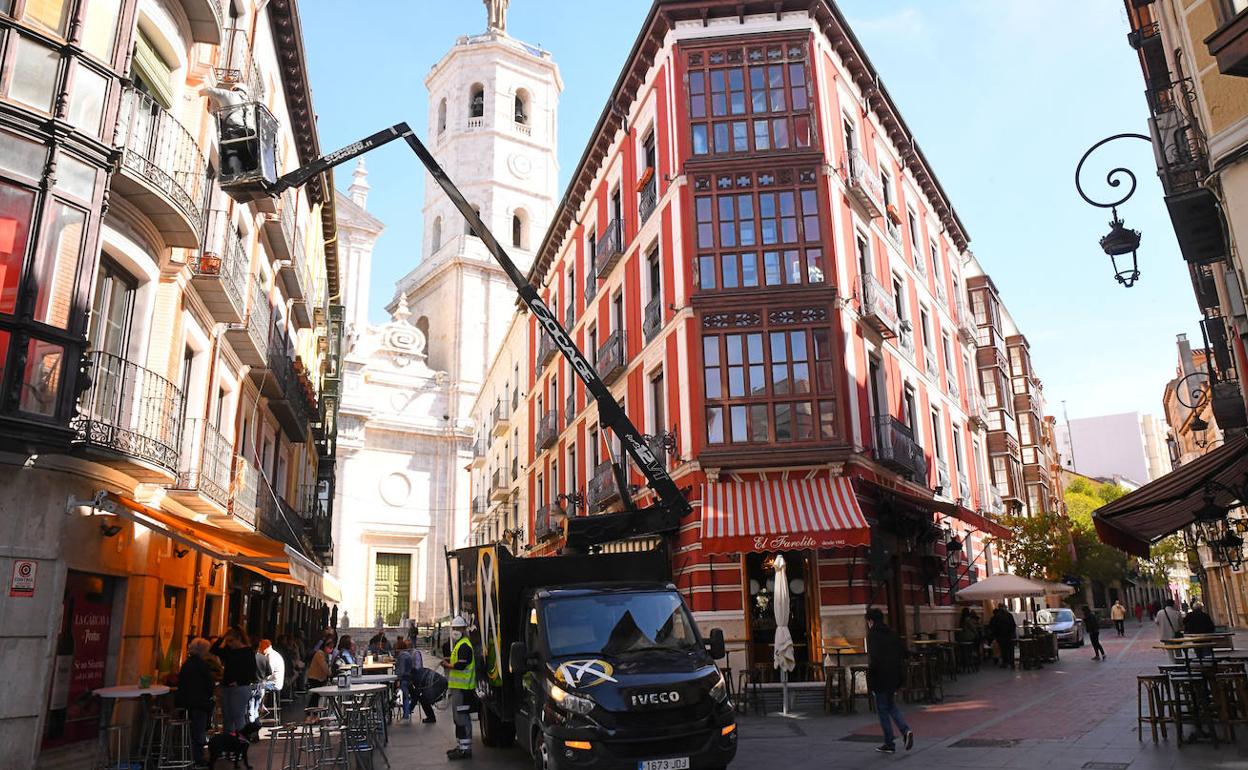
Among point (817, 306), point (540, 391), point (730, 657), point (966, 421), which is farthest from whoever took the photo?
point (540, 391)

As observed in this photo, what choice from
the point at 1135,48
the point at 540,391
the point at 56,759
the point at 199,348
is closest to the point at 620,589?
the point at 56,759

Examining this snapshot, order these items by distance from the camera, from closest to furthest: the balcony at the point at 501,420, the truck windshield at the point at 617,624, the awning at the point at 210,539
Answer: the truck windshield at the point at 617,624
the awning at the point at 210,539
the balcony at the point at 501,420

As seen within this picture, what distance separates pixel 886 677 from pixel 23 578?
9.67 metres

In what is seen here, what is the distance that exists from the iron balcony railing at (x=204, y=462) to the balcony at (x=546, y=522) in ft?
43.4

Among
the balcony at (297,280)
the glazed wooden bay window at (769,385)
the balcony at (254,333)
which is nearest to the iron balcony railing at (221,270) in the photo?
the balcony at (254,333)

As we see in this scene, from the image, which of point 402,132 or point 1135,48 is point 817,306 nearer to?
point 1135,48

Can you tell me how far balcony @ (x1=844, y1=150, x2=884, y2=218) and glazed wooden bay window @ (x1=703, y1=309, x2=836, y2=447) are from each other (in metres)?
3.91

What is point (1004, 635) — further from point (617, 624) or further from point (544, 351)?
point (617, 624)

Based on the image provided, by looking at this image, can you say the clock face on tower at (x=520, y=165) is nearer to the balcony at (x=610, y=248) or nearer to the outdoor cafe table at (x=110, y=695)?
the balcony at (x=610, y=248)

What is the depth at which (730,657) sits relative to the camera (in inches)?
680

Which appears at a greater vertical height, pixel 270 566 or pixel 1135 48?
pixel 1135 48

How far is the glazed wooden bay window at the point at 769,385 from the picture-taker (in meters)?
18.3

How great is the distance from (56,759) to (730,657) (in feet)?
37.3

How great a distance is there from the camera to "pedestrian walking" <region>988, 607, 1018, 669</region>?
23.4m
